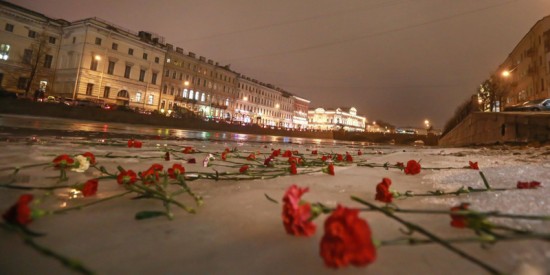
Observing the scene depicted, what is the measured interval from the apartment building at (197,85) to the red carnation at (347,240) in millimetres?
47591

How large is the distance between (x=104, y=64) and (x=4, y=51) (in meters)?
11.7

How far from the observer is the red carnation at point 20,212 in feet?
2.45

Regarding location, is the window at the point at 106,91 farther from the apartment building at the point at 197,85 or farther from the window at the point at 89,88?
the apartment building at the point at 197,85

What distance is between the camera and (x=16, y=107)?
17516mm

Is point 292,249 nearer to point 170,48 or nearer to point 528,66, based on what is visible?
point 528,66

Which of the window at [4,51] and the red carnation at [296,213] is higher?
the window at [4,51]

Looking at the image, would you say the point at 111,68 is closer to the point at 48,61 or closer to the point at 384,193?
the point at 48,61

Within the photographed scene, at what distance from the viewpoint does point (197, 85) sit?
5828 centimetres

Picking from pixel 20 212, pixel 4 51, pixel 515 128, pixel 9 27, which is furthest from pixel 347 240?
pixel 4 51

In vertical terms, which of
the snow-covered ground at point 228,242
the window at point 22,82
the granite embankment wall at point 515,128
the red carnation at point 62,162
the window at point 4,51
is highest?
the window at point 4,51

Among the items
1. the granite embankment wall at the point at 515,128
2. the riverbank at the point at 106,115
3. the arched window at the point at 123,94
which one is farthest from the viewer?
the arched window at the point at 123,94

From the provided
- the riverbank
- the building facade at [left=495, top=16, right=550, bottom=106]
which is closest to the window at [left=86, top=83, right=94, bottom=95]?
the riverbank

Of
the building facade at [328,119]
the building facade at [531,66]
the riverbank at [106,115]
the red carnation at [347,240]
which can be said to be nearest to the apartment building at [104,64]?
the riverbank at [106,115]

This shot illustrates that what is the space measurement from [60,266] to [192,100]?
58907mm
